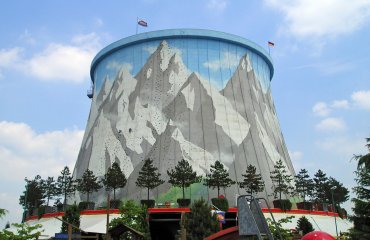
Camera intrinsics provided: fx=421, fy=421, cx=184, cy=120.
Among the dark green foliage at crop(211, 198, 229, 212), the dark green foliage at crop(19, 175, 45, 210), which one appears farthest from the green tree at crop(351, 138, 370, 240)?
the dark green foliage at crop(19, 175, 45, 210)

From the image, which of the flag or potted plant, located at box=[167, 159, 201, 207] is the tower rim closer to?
the flag

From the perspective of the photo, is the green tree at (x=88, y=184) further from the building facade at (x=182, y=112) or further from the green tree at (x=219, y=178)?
the green tree at (x=219, y=178)

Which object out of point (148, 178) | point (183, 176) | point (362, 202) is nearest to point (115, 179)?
point (148, 178)

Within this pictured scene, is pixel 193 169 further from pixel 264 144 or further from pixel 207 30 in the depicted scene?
pixel 207 30

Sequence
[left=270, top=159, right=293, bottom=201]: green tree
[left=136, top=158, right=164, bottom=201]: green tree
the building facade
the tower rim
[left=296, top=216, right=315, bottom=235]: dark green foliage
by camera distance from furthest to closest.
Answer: the tower rim < the building facade < [left=270, top=159, right=293, bottom=201]: green tree < [left=136, top=158, right=164, bottom=201]: green tree < [left=296, top=216, right=315, bottom=235]: dark green foliage

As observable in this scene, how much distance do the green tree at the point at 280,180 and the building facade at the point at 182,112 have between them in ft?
2.20

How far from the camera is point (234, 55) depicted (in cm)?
3866

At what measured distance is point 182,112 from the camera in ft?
116

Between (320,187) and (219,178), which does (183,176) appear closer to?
(219,178)

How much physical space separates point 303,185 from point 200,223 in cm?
1969

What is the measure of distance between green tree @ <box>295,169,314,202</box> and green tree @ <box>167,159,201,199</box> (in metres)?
10.4

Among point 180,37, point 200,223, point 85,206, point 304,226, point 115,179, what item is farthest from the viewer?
point 180,37

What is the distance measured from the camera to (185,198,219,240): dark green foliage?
19.7 meters

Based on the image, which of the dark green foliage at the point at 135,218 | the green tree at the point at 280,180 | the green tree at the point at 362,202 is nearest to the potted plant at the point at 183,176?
the green tree at the point at 280,180
